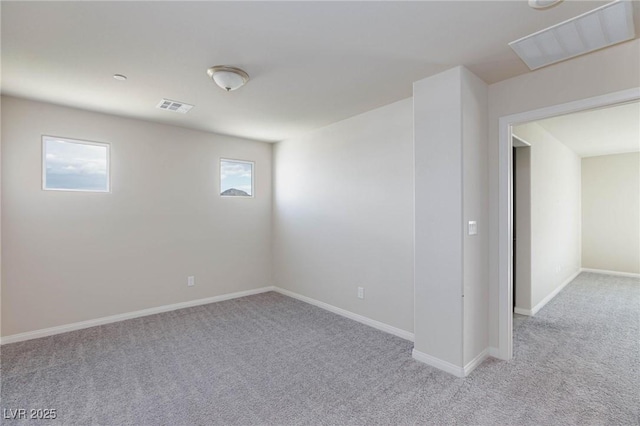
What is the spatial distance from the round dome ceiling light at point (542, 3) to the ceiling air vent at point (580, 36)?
10.7 inches

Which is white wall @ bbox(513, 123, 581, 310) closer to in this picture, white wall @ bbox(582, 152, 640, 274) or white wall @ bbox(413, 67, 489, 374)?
white wall @ bbox(582, 152, 640, 274)

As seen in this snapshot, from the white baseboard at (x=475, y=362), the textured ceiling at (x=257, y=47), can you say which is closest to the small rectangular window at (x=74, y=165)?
the textured ceiling at (x=257, y=47)

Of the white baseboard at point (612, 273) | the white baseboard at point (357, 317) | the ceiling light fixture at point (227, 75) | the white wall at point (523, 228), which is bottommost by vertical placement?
the white baseboard at point (357, 317)

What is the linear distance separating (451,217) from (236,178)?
358 centimetres

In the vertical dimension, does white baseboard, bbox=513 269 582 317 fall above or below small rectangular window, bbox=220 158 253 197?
below

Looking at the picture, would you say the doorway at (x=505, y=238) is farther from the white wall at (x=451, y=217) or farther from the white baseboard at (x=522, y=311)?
the white baseboard at (x=522, y=311)

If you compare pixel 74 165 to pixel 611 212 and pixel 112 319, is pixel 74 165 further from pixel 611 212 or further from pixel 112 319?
pixel 611 212

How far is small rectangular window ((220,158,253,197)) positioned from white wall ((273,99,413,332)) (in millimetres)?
496

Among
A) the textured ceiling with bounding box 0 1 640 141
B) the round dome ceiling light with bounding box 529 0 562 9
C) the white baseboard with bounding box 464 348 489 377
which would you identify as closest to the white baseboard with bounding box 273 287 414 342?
the white baseboard with bounding box 464 348 489 377

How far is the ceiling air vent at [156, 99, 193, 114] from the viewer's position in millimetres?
3348

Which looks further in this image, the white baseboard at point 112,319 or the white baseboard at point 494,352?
the white baseboard at point 112,319

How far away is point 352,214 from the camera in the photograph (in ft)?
13.0

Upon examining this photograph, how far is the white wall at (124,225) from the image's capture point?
3260 mm

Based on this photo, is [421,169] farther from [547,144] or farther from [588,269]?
[588,269]
